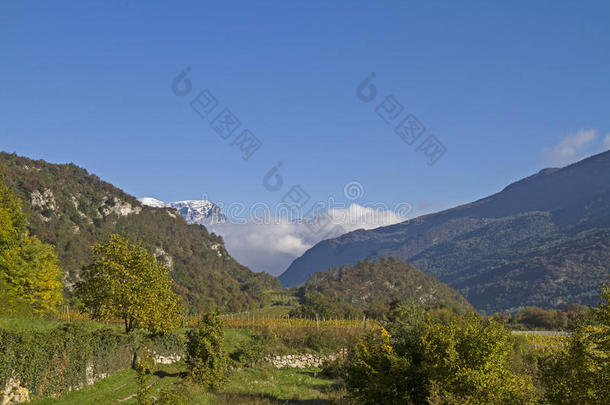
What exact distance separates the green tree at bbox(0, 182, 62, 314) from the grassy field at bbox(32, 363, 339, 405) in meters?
21.0

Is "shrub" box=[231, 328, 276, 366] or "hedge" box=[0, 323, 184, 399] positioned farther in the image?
"shrub" box=[231, 328, 276, 366]

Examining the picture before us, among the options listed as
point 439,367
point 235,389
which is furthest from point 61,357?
point 439,367

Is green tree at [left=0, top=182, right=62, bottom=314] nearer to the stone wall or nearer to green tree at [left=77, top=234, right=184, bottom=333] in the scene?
green tree at [left=77, top=234, right=184, bottom=333]

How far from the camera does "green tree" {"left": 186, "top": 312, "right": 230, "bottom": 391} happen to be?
32.0 metres

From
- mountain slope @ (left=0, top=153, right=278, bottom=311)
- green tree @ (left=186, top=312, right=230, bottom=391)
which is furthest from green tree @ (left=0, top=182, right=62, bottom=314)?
mountain slope @ (left=0, top=153, right=278, bottom=311)

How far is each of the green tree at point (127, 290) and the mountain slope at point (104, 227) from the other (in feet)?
269

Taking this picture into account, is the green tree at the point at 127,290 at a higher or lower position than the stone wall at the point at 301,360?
higher

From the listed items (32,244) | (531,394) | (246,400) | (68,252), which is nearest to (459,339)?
(531,394)

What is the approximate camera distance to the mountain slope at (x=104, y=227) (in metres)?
127

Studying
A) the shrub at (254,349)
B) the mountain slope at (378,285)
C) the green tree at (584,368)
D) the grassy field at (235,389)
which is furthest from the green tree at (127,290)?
the mountain slope at (378,285)

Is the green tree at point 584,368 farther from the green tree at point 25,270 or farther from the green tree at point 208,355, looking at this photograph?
the green tree at point 25,270

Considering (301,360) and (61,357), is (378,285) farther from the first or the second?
(61,357)

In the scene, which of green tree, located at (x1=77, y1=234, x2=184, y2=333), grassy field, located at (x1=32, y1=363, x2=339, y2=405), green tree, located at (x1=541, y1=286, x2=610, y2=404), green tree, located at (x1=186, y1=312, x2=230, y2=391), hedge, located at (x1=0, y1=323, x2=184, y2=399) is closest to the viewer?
green tree, located at (x1=541, y1=286, x2=610, y2=404)

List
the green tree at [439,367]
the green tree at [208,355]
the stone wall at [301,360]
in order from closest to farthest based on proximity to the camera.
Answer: the green tree at [439,367] < the green tree at [208,355] < the stone wall at [301,360]
